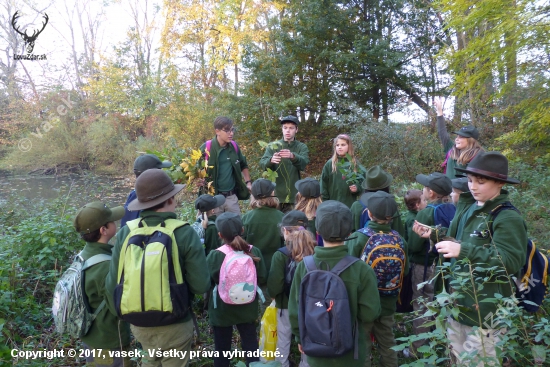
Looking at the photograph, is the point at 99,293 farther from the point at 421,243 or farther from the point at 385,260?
the point at 421,243

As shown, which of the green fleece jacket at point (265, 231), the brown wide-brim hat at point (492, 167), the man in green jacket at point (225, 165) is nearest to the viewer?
the brown wide-brim hat at point (492, 167)

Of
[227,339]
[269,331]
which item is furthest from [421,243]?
[227,339]

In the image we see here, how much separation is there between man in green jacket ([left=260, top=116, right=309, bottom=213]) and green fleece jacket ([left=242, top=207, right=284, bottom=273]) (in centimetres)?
149

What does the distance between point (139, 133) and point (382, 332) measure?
82.8ft

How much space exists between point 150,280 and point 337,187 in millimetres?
2957

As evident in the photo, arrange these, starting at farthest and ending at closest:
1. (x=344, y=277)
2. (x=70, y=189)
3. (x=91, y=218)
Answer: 1. (x=70, y=189)
2. (x=91, y=218)
3. (x=344, y=277)

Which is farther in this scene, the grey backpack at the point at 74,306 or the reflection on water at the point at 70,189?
the reflection on water at the point at 70,189

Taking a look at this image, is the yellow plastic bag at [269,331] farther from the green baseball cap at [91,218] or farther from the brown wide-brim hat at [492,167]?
the brown wide-brim hat at [492,167]

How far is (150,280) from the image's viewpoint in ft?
8.05

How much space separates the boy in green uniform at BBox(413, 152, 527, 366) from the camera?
2301 millimetres

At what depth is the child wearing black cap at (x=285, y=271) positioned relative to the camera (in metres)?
3.01

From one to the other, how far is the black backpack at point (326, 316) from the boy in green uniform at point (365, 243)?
27.8 inches

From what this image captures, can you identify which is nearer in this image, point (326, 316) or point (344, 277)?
point (326, 316)

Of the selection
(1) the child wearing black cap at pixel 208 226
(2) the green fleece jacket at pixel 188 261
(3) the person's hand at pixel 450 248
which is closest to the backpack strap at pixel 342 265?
(3) the person's hand at pixel 450 248
